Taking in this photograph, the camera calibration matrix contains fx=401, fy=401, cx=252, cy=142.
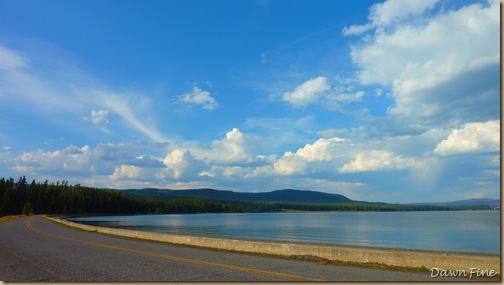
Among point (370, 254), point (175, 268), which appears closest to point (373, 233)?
point (370, 254)

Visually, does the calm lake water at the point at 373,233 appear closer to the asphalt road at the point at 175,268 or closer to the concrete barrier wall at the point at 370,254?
the concrete barrier wall at the point at 370,254

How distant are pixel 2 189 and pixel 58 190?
27.5 metres

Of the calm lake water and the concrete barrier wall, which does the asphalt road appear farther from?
the calm lake water

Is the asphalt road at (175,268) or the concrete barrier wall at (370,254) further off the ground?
the concrete barrier wall at (370,254)

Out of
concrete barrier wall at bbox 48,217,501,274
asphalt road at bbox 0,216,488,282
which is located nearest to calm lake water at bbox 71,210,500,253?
concrete barrier wall at bbox 48,217,501,274

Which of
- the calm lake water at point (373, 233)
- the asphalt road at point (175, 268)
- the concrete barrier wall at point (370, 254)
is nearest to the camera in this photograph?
the concrete barrier wall at point (370, 254)

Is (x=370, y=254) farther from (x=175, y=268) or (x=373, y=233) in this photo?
(x=373, y=233)

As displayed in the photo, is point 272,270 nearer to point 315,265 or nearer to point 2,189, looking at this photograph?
point 315,265

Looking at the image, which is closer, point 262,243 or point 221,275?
point 221,275

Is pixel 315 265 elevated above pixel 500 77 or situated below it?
below

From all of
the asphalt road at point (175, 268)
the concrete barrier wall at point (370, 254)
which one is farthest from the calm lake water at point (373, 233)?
the asphalt road at point (175, 268)

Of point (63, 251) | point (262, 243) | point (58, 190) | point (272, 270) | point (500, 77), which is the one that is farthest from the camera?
point (58, 190)

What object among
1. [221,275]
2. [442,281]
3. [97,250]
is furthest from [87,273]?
[442,281]

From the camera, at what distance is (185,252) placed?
21.1m
